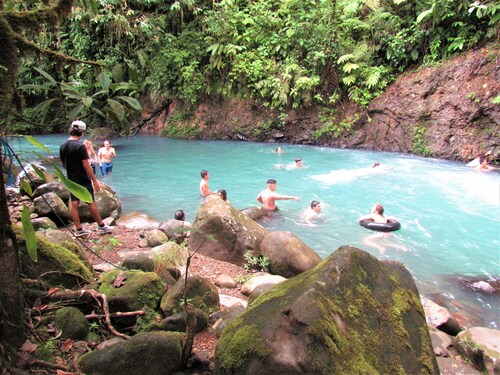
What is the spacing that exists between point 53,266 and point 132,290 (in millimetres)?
691

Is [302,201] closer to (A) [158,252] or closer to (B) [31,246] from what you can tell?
(A) [158,252]

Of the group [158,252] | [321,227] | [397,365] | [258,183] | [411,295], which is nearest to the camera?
[397,365]

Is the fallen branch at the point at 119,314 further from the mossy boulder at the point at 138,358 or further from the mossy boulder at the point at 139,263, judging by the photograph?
the mossy boulder at the point at 139,263

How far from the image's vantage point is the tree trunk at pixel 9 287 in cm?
180

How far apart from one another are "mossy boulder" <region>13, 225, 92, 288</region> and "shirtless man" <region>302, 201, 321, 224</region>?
6438 mm

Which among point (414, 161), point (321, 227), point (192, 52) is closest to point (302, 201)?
point (321, 227)

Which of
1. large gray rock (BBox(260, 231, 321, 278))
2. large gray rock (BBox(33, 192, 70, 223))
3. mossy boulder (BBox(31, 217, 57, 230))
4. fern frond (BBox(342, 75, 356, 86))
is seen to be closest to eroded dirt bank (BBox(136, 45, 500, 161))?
fern frond (BBox(342, 75, 356, 86))

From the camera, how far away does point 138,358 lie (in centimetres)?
220

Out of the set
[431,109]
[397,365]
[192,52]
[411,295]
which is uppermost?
[192,52]

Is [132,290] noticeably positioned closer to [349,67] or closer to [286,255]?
[286,255]

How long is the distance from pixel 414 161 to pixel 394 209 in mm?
5051

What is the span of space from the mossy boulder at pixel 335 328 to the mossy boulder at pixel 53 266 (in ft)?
5.38

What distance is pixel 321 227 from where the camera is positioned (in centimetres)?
873

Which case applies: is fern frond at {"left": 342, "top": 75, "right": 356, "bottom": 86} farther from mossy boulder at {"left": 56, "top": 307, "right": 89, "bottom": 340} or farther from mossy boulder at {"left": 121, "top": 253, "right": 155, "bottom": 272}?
mossy boulder at {"left": 56, "top": 307, "right": 89, "bottom": 340}
